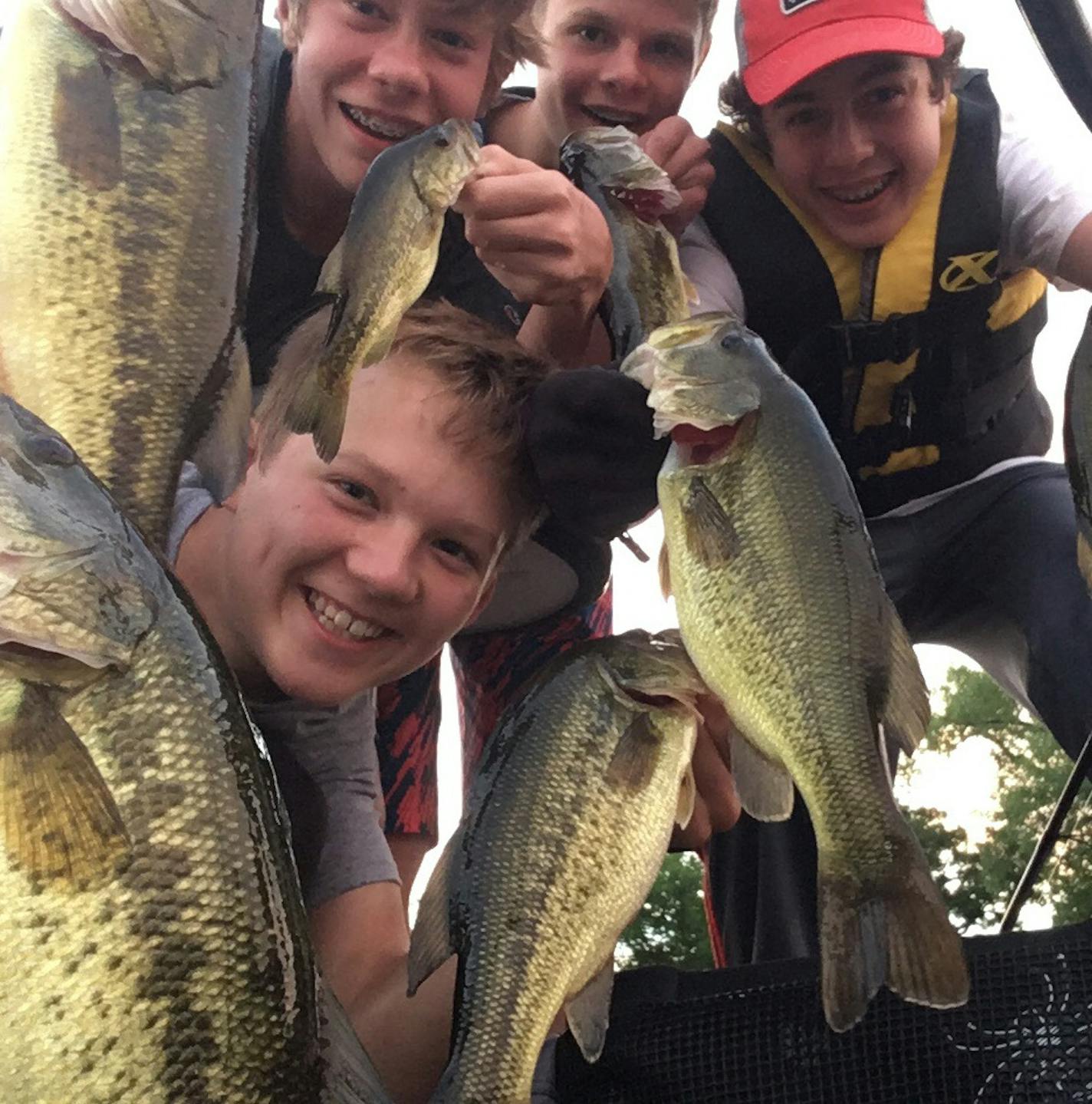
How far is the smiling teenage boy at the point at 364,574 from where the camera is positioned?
237cm

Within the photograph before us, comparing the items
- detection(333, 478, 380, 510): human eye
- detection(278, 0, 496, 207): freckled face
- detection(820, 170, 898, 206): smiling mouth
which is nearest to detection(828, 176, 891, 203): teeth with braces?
detection(820, 170, 898, 206): smiling mouth

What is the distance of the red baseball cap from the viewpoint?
305 centimetres

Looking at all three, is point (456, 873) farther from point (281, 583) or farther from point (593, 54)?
point (593, 54)

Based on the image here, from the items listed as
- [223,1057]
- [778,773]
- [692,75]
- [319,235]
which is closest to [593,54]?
[692,75]

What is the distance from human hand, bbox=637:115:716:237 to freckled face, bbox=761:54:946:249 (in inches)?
Result: 11.6

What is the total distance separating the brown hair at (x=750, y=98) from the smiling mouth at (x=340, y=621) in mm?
1979

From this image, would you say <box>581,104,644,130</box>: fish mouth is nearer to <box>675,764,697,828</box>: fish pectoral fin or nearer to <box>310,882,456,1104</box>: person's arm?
<box>675,764,697,828</box>: fish pectoral fin

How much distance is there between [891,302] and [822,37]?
0.78 meters

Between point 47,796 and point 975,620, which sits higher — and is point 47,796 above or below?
above

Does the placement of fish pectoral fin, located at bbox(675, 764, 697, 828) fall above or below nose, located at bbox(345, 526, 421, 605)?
below

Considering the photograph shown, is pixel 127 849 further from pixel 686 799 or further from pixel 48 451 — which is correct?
pixel 686 799

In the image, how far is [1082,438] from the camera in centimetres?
203

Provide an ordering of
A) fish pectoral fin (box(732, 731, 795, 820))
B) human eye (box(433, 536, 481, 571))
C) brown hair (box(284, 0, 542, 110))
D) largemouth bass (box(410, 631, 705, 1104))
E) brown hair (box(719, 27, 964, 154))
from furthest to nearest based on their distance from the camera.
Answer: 1. brown hair (box(719, 27, 964, 154))
2. brown hair (box(284, 0, 542, 110))
3. human eye (box(433, 536, 481, 571))
4. fish pectoral fin (box(732, 731, 795, 820))
5. largemouth bass (box(410, 631, 705, 1104))

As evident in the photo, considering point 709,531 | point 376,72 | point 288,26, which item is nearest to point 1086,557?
point 709,531
